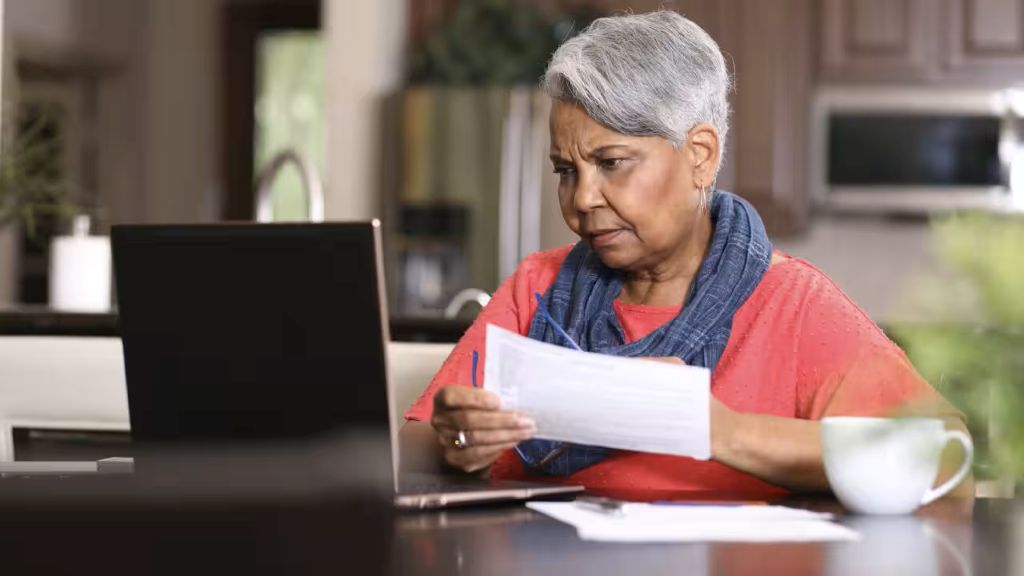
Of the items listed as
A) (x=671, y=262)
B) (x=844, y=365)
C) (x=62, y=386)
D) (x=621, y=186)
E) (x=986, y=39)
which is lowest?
(x=62, y=386)

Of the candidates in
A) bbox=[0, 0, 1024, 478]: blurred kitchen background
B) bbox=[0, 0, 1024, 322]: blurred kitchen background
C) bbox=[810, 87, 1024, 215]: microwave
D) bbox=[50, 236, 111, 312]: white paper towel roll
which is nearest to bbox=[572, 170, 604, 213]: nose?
bbox=[50, 236, 111, 312]: white paper towel roll

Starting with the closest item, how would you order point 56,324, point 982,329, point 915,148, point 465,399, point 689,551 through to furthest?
point 982,329 < point 689,551 < point 465,399 < point 56,324 < point 915,148

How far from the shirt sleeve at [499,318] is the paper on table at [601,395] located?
38 centimetres

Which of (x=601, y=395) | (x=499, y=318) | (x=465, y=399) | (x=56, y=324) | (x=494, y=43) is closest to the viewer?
(x=601, y=395)

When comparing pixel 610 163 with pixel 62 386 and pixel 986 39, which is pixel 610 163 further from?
pixel 986 39

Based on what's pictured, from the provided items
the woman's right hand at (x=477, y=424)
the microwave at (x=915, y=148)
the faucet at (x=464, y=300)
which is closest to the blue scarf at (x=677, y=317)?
the woman's right hand at (x=477, y=424)

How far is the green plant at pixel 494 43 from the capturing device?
15.4ft

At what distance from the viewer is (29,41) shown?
5.87m

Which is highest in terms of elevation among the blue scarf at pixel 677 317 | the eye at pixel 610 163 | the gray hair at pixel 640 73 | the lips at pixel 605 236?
the gray hair at pixel 640 73

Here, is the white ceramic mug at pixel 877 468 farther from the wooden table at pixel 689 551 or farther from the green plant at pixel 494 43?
the green plant at pixel 494 43

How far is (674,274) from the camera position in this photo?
A: 1.75m

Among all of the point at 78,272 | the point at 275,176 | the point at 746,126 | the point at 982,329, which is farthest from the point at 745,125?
the point at 982,329

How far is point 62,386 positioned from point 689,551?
1427mm

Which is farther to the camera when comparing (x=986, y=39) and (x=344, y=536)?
(x=986, y=39)
